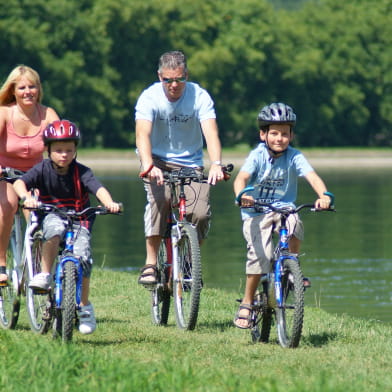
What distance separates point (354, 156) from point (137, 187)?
1359 inches

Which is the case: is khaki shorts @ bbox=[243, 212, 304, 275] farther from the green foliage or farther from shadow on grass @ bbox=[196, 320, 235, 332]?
the green foliage

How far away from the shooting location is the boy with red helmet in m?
7.04

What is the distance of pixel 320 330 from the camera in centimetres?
814

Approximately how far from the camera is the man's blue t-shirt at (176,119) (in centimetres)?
820

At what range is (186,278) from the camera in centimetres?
802

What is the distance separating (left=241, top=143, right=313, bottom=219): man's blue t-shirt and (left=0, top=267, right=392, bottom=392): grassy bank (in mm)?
994

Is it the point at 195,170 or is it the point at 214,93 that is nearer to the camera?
the point at 195,170

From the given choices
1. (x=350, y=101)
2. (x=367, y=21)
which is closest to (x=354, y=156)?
(x=350, y=101)

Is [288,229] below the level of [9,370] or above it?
above

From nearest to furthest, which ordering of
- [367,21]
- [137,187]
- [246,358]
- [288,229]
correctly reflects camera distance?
[246,358], [288,229], [137,187], [367,21]

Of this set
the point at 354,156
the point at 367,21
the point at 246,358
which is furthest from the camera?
the point at 367,21

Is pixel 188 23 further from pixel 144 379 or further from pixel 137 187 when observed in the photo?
pixel 144 379

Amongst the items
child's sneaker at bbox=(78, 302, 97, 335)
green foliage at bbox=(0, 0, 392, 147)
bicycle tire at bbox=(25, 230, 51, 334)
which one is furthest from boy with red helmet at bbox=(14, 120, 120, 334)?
green foliage at bbox=(0, 0, 392, 147)

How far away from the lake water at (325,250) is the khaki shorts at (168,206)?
300 centimetres
